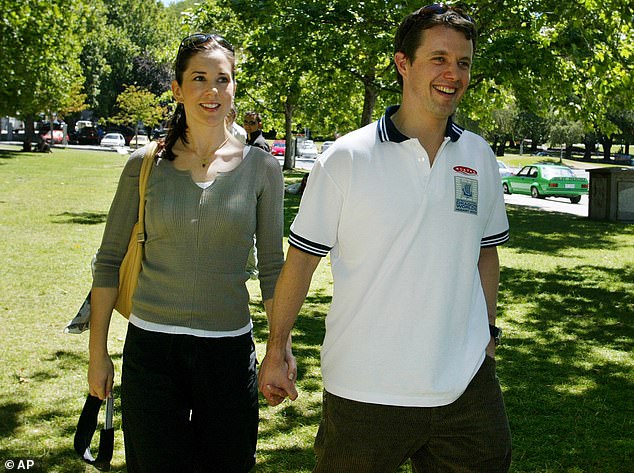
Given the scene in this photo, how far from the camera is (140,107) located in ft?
233

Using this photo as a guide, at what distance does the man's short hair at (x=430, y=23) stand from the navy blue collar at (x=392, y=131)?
0.23 metres

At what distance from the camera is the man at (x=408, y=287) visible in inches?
105

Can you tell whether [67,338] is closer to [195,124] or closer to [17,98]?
[195,124]

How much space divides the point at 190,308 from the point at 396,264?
2.47 ft

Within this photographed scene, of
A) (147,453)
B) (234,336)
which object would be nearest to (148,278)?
(234,336)

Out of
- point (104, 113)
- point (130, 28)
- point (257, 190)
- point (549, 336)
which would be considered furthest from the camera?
point (130, 28)

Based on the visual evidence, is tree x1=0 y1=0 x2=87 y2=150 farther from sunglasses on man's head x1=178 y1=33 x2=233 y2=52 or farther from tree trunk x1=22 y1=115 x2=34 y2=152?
sunglasses on man's head x1=178 y1=33 x2=233 y2=52

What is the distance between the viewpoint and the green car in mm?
32188

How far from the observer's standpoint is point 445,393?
2666 millimetres

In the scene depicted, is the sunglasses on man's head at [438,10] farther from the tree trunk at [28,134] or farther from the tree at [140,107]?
the tree at [140,107]

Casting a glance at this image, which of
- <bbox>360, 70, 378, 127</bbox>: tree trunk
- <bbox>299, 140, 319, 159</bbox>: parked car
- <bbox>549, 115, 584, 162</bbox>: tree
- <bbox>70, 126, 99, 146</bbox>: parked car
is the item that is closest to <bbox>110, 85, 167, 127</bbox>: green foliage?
<bbox>70, 126, 99, 146</bbox>: parked car

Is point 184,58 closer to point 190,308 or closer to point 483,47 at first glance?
point 190,308

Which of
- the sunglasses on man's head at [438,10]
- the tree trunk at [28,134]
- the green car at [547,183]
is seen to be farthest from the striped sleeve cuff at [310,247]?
the tree trunk at [28,134]

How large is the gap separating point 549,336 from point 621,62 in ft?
23.0
